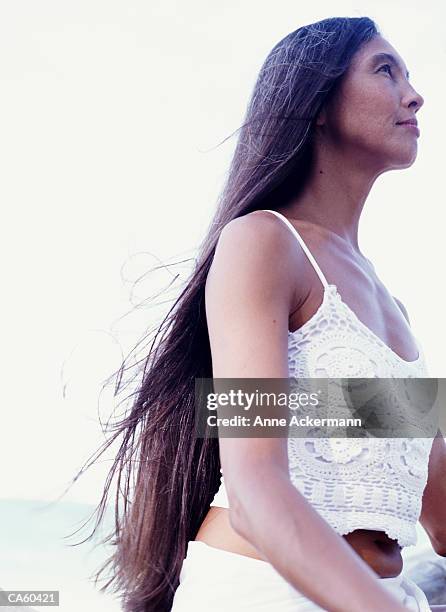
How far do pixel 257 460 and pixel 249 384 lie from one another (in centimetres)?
11

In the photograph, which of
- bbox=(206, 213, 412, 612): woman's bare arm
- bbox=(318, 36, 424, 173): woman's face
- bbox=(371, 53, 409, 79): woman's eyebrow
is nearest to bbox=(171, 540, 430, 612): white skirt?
bbox=(206, 213, 412, 612): woman's bare arm

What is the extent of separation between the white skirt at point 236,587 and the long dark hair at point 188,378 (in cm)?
15

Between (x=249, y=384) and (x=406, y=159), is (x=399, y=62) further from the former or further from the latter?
(x=249, y=384)

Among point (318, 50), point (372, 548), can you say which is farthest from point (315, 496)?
point (318, 50)

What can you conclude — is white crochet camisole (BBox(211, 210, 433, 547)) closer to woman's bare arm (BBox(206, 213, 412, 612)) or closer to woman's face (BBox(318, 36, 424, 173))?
woman's bare arm (BBox(206, 213, 412, 612))

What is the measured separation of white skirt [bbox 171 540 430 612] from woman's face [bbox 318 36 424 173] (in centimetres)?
65

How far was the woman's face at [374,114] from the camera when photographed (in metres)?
1.32

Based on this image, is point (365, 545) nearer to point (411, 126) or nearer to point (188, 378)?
point (188, 378)

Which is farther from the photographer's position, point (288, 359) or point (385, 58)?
point (385, 58)

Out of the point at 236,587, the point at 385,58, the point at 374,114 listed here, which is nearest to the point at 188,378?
the point at 236,587

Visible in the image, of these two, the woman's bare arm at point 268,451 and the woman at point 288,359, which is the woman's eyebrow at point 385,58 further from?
the woman's bare arm at point 268,451

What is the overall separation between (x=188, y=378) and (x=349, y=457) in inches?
11.5

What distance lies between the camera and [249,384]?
97 cm

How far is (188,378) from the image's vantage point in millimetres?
1257
